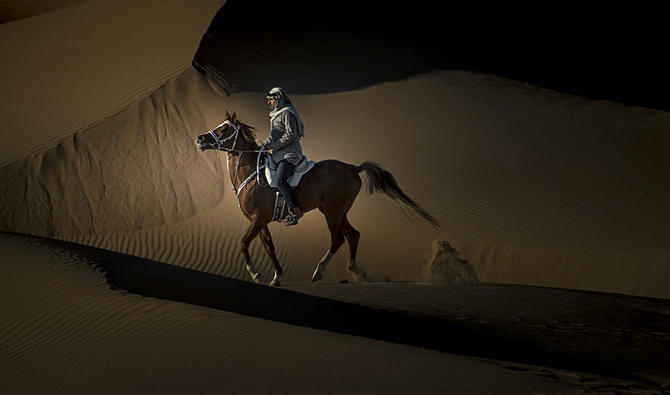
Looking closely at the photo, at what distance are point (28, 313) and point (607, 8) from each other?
80.6ft

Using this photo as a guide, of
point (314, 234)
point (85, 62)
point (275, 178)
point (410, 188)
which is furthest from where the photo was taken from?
point (85, 62)

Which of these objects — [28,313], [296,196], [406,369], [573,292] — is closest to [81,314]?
[28,313]

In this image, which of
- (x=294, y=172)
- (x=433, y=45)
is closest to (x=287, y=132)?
(x=294, y=172)

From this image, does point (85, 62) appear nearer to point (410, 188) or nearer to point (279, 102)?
point (410, 188)

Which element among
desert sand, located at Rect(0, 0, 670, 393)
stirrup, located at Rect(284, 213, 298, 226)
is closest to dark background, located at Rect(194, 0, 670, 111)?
desert sand, located at Rect(0, 0, 670, 393)

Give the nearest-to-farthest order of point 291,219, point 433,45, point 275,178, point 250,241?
point 250,241, point 275,178, point 291,219, point 433,45

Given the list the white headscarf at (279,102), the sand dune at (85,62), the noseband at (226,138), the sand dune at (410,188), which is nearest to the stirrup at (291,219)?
the noseband at (226,138)

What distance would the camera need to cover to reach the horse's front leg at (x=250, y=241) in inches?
365

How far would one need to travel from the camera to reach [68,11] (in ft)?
72.6

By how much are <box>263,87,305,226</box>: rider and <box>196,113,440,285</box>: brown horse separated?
0.21 meters

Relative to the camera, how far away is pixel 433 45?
22.5 metres

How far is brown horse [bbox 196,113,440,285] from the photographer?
9.48m

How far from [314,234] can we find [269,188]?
5474 millimetres

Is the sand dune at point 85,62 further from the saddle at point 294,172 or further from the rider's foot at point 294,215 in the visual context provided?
the rider's foot at point 294,215
